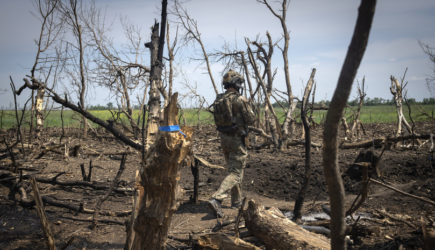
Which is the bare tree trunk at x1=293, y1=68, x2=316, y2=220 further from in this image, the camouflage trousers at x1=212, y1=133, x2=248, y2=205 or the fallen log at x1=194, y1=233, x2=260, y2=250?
the camouflage trousers at x1=212, y1=133, x2=248, y2=205

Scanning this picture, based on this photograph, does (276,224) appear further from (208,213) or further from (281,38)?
(281,38)

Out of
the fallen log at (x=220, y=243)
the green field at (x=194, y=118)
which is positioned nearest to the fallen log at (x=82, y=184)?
the green field at (x=194, y=118)

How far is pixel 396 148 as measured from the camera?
9.98 meters

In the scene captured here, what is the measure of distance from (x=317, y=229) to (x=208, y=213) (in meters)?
2.08

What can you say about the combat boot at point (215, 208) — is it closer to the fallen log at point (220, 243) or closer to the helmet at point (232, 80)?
the fallen log at point (220, 243)

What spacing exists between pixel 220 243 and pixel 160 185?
1.31m

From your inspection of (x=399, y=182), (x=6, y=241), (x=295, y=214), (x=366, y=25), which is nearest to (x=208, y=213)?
(x=295, y=214)

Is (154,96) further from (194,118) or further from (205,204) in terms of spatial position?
(194,118)

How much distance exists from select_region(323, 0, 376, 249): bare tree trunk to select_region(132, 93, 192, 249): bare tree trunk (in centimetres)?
108

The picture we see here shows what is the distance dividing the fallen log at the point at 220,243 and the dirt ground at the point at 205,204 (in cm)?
21

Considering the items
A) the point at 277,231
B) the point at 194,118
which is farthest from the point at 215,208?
the point at 194,118

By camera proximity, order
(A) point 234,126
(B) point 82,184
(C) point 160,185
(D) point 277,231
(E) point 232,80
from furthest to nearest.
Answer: (E) point 232,80 < (A) point 234,126 < (B) point 82,184 < (D) point 277,231 < (C) point 160,185

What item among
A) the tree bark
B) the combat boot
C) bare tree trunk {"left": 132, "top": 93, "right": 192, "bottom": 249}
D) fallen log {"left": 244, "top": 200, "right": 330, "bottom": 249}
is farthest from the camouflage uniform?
bare tree trunk {"left": 132, "top": 93, "right": 192, "bottom": 249}

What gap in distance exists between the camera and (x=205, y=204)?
5.64 metres
